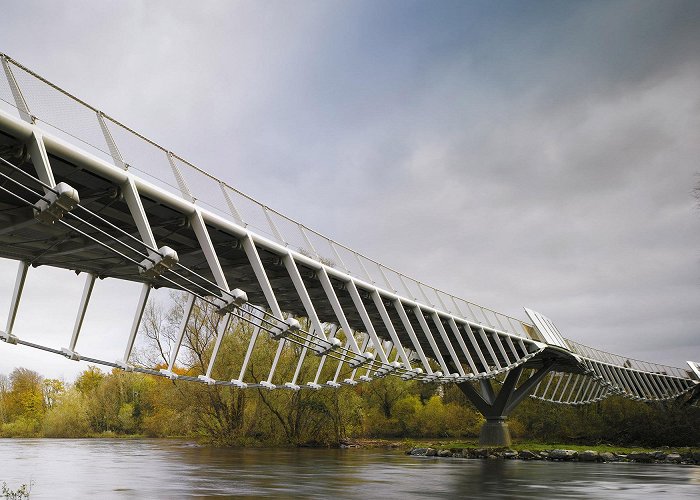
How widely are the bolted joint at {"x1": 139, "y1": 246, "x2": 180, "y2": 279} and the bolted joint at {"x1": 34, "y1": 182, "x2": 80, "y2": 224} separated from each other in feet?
8.45

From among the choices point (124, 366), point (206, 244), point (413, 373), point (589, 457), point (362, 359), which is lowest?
point (589, 457)

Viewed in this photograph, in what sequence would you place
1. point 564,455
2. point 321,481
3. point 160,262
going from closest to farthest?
point 160,262
point 321,481
point 564,455

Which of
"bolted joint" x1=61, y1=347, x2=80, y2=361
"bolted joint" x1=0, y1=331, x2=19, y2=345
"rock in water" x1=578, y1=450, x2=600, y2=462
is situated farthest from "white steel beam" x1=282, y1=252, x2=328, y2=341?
"rock in water" x1=578, y1=450, x2=600, y2=462

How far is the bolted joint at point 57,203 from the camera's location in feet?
40.5

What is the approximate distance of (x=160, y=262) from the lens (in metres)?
14.9

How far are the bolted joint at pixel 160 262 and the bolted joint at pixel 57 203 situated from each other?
2.58 meters

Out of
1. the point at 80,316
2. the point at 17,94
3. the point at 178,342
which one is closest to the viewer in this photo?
the point at 17,94

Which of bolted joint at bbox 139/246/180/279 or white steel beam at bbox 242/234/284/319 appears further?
white steel beam at bbox 242/234/284/319

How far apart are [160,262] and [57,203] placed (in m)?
3.04

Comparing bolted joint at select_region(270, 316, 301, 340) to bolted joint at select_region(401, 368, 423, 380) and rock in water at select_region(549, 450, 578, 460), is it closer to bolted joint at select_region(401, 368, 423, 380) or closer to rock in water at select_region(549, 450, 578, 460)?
bolted joint at select_region(401, 368, 423, 380)

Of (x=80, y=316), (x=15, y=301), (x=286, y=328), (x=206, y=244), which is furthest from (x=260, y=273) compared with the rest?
(x=15, y=301)

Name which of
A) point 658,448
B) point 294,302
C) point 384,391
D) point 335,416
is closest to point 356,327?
point 294,302

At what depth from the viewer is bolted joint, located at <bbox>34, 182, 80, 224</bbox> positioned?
12352 mm

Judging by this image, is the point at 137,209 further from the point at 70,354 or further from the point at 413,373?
the point at 413,373
